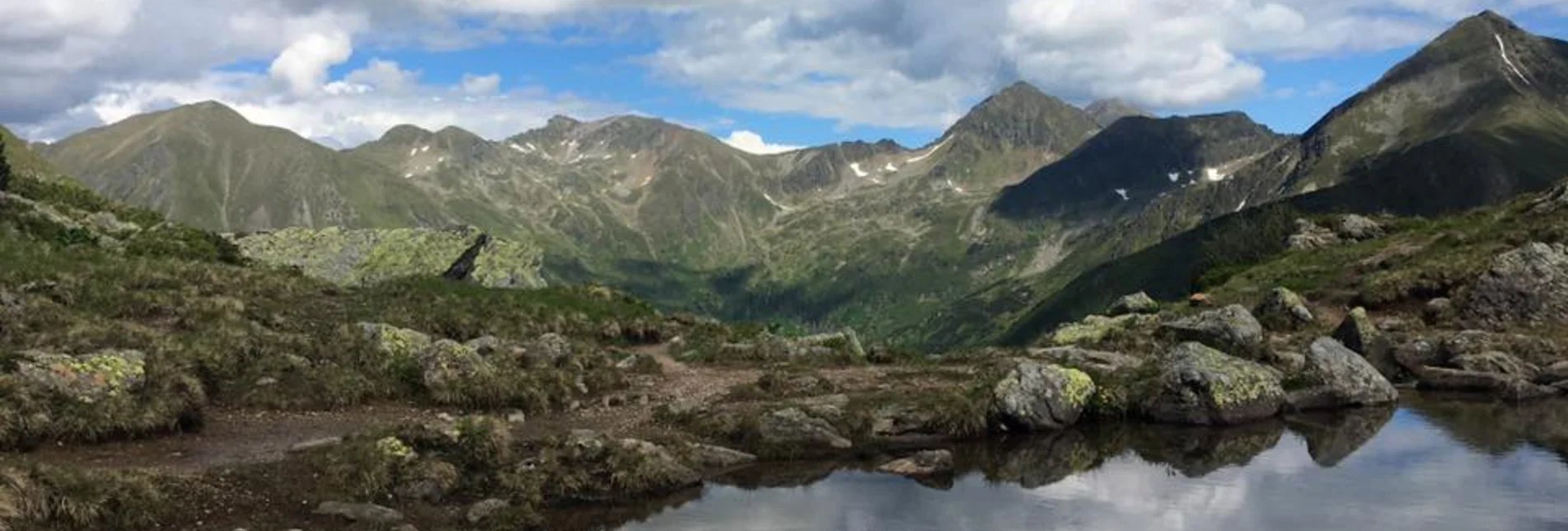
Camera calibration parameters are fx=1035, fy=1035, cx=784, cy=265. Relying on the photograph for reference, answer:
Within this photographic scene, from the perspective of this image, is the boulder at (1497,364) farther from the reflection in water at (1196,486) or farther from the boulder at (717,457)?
the boulder at (717,457)

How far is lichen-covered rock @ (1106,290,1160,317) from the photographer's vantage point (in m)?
78.4

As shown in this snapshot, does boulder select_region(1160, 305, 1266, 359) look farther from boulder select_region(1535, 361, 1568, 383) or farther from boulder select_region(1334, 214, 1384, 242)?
boulder select_region(1334, 214, 1384, 242)

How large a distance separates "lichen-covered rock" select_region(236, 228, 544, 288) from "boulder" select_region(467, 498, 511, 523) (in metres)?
45.4

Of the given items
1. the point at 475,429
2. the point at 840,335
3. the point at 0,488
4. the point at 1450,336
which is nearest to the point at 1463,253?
the point at 1450,336

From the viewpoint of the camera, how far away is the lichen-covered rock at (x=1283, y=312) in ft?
214

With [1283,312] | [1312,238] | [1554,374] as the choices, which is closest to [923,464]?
[1554,374]

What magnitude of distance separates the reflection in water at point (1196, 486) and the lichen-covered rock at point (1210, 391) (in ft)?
3.29

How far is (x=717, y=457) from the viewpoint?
36.0m

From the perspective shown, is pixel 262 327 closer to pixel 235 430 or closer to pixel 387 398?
pixel 387 398

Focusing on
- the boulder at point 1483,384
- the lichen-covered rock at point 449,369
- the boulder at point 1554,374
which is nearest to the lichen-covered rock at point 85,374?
the lichen-covered rock at point 449,369

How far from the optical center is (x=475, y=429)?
32.4 metres

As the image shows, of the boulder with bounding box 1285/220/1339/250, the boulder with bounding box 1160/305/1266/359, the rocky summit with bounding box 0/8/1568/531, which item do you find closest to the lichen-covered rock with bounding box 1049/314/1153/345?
the rocky summit with bounding box 0/8/1568/531

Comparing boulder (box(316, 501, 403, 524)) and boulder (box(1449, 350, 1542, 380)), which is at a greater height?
boulder (box(1449, 350, 1542, 380))

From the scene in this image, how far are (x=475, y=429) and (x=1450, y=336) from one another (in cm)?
4961
